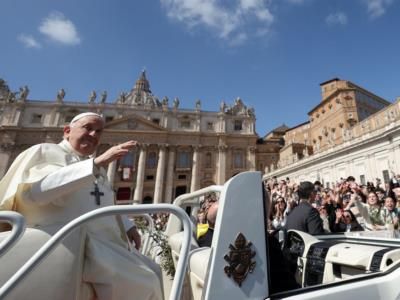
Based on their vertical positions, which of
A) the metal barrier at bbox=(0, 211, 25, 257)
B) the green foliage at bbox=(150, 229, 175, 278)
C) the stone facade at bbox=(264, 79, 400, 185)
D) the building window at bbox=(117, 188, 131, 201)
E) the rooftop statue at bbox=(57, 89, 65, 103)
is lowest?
the green foliage at bbox=(150, 229, 175, 278)

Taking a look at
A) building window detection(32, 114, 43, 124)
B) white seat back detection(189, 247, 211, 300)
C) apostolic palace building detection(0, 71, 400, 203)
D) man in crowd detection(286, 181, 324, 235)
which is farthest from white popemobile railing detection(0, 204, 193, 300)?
building window detection(32, 114, 43, 124)

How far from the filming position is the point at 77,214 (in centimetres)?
168

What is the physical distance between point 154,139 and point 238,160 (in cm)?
1682

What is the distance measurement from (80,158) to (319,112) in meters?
46.6

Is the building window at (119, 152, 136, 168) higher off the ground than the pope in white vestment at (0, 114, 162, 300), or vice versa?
the building window at (119, 152, 136, 168)

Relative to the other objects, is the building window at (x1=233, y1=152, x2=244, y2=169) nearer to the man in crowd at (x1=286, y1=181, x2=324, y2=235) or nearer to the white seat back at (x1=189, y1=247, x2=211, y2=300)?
the man in crowd at (x1=286, y1=181, x2=324, y2=235)

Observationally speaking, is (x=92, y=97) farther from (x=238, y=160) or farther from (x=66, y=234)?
(x=66, y=234)

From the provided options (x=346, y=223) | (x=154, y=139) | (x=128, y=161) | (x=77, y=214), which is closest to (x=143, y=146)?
(x=154, y=139)

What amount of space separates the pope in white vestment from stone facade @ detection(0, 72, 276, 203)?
1547 inches

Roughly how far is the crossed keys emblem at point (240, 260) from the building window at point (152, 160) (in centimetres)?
4296

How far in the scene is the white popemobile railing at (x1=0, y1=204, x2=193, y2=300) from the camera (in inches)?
44.2

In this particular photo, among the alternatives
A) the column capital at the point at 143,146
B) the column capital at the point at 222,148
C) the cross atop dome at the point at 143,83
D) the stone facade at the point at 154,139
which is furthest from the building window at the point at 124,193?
the cross atop dome at the point at 143,83

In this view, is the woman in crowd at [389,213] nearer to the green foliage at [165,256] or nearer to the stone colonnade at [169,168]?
the green foliage at [165,256]

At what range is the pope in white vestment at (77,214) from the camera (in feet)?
4.77
